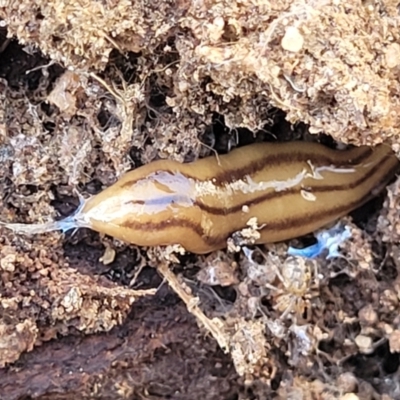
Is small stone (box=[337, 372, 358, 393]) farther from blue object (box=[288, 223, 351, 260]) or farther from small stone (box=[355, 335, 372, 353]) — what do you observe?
blue object (box=[288, 223, 351, 260])

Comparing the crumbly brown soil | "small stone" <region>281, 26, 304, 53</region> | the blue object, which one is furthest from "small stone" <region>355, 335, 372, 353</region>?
"small stone" <region>281, 26, 304, 53</region>

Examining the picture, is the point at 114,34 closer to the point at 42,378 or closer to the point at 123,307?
the point at 123,307

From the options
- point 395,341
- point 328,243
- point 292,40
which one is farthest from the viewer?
point 328,243

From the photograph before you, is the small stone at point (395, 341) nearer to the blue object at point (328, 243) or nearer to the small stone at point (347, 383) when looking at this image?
the small stone at point (347, 383)

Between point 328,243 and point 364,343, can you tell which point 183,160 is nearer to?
point 328,243

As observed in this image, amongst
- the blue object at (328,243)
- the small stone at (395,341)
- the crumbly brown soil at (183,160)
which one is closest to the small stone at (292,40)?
the crumbly brown soil at (183,160)

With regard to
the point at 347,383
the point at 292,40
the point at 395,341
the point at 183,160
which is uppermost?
the point at 292,40

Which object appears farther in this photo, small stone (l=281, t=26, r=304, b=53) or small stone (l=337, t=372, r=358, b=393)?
small stone (l=337, t=372, r=358, b=393)

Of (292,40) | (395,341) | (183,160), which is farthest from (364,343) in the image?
(292,40)

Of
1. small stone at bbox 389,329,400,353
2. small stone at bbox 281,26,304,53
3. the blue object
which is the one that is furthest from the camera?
the blue object
